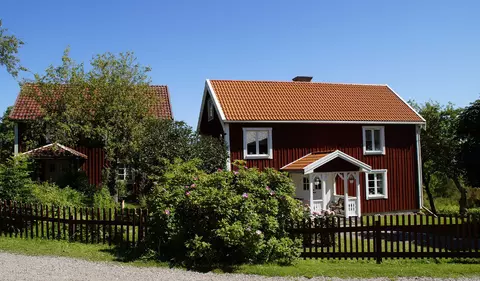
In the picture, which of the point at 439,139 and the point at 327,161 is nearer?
the point at 327,161

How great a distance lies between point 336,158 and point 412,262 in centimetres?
1037

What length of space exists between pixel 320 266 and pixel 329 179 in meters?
13.2

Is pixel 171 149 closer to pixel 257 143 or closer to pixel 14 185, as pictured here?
pixel 257 143

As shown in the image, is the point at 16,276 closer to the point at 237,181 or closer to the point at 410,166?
the point at 237,181

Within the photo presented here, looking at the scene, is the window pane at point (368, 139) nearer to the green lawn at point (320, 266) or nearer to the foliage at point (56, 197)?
the green lawn at point (320, 266)

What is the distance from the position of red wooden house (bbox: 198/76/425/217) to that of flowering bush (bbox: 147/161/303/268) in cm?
952

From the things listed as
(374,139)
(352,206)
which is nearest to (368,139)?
(374,139)

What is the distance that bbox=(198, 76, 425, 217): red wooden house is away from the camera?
72.0ft

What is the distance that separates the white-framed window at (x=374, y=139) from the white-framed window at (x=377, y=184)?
121cm

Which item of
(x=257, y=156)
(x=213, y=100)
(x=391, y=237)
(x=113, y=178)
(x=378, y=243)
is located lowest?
(x=378, y=243)

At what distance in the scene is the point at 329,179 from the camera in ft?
76.8

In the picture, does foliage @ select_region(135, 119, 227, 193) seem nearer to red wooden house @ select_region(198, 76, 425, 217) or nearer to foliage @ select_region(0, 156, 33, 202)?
red wooden house @ select_region(198, 76, 425, 217)

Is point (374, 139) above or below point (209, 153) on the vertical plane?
above

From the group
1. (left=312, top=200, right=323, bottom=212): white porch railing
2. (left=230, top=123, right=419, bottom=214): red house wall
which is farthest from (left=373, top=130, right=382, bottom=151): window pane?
(left=312, top=200, right=323, bottom=212): white porch railing
